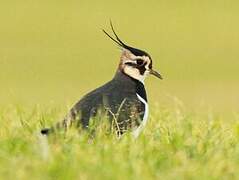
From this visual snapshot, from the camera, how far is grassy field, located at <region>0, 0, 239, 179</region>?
22.7ft

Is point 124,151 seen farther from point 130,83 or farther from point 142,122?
point 130,83

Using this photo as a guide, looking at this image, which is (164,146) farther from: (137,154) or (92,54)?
(92,54)

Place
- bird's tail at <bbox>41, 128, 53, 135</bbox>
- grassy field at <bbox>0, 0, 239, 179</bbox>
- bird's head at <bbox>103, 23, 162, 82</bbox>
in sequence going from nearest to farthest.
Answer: grassy field at <bbox>0, 0, 239, 179</bbox> < bird's tail at <bbox>41, 128, 53, 135</bbox> < bird's head at <bbox>103, 23, 162, 82</bbox>

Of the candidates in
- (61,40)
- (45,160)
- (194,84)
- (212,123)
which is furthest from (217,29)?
(45,160)

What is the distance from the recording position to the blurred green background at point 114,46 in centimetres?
2416

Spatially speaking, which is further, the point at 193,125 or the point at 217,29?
the point at 217,29

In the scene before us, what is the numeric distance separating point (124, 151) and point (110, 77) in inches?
682

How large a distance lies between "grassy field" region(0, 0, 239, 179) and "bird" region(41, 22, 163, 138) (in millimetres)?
181

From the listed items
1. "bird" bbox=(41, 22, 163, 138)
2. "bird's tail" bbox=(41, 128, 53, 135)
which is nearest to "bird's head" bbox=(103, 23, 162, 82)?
"bird" bbox=(41, 22, 163, 138)

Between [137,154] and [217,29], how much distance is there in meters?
28.2

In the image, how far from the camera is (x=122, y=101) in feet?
30.7

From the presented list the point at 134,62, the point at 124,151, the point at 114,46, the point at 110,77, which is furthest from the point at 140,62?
the point at 114,46

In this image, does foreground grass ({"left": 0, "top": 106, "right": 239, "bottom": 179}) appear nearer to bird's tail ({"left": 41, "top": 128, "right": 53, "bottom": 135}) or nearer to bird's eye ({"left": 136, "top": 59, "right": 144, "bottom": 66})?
bird's tail ({"left": 41, "top": 128, "right": 53, "bottom": 135})

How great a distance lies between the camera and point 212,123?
8.88 m
